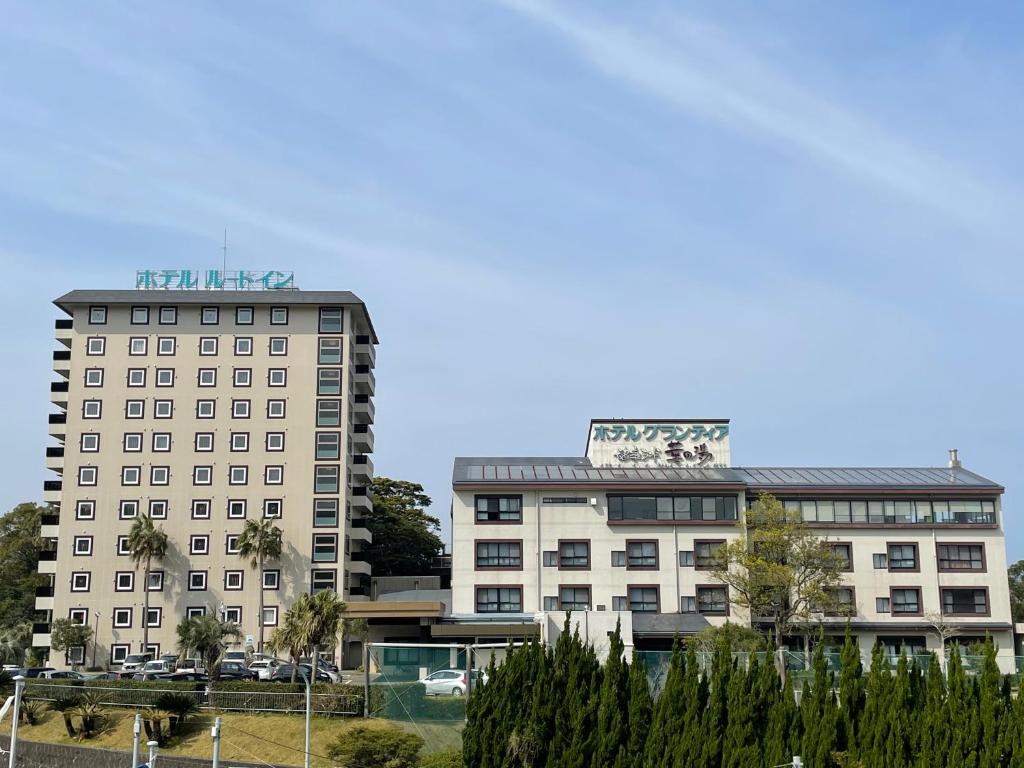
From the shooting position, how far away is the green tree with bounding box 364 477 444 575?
4224 inches

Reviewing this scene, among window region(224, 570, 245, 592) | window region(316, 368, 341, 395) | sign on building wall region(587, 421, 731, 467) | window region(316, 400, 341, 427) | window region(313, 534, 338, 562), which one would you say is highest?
window region(316, 368, 341, 395)

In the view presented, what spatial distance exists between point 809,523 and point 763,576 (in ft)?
36.6

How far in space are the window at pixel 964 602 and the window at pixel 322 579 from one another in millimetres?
43603

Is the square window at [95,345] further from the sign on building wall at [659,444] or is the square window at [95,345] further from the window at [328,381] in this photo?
the sign on building wall at [659,444]

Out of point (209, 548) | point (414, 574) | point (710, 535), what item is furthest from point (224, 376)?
point (710, 535)

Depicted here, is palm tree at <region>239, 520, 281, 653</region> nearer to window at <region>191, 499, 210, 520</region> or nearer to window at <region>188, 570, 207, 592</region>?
window at <region>188, 570, 207, 592</region>

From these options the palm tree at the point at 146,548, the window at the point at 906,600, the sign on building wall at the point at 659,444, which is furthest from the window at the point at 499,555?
the window at the point at 906,600

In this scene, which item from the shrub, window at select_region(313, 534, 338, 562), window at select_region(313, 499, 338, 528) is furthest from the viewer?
window at select_region(313, 499, 338, 528)

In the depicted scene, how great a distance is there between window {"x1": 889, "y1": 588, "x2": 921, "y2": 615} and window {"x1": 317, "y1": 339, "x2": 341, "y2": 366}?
44590 mm

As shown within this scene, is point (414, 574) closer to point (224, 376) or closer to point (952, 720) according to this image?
point (224, 376)

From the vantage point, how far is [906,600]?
79.6 meters

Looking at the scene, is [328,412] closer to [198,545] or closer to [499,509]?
[198,545]

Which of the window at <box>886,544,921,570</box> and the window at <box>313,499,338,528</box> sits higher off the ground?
the window at <box>313,499,338,528</box>

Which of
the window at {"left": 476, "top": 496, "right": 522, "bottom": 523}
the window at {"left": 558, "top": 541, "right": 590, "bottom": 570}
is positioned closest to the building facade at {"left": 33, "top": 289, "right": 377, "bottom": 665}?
the window at {"left": 476, "top": 496, "right": 522, "bottom": 523}
